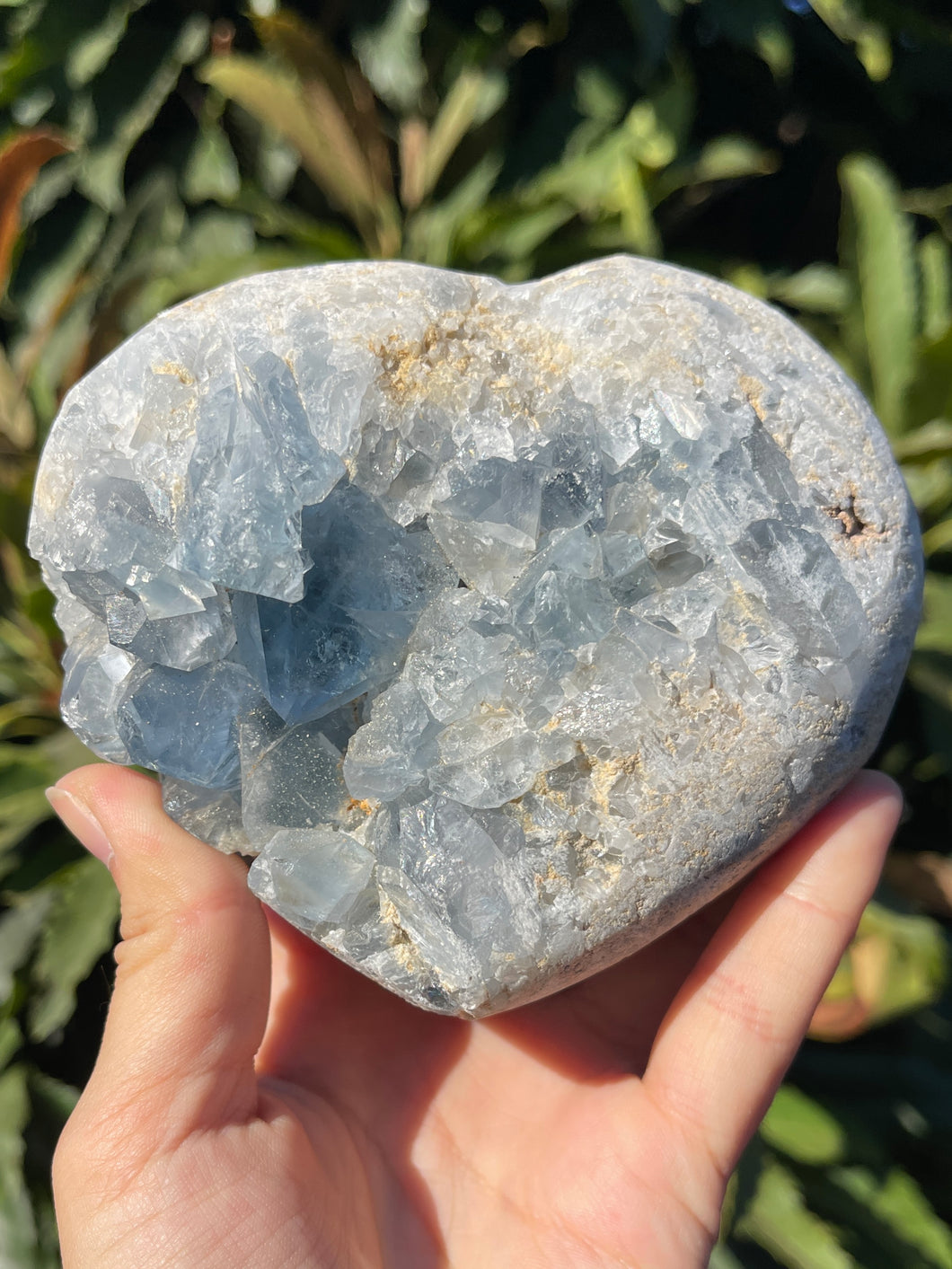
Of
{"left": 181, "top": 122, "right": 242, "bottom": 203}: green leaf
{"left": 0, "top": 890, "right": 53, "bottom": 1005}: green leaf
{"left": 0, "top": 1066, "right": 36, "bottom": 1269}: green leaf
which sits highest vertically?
{"left": 181, "top": 122, "right": 242, "bottom": 203}: green leaf

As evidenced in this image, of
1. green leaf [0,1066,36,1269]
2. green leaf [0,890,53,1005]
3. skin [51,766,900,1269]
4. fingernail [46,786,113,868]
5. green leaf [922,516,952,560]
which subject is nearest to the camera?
skin [51,766,900,1269]

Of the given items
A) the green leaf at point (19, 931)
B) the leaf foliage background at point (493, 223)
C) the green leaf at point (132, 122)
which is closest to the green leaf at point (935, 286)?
the leaf foliage background at point (493, 223)

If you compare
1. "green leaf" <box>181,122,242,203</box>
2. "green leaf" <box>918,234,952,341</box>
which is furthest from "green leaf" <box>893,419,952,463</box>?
"green leaf" <box>181,122,242,203</box>

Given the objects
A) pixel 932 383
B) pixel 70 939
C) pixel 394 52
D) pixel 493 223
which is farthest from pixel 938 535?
pixel 70 939

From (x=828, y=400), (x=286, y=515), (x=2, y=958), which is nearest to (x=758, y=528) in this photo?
(x=828, y=400)

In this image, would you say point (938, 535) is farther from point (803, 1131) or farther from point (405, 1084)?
point (405, 1084)

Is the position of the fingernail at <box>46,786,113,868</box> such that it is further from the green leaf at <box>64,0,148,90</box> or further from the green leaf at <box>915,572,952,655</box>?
the green leaf at <box>64,0,148,90</box>

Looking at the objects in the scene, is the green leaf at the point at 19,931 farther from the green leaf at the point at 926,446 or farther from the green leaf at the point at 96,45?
the green leaf at the point at 926,446

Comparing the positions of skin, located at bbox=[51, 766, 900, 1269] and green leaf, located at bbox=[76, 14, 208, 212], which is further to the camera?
green leaf, located at bbox=[76, 14, 208, 212]
